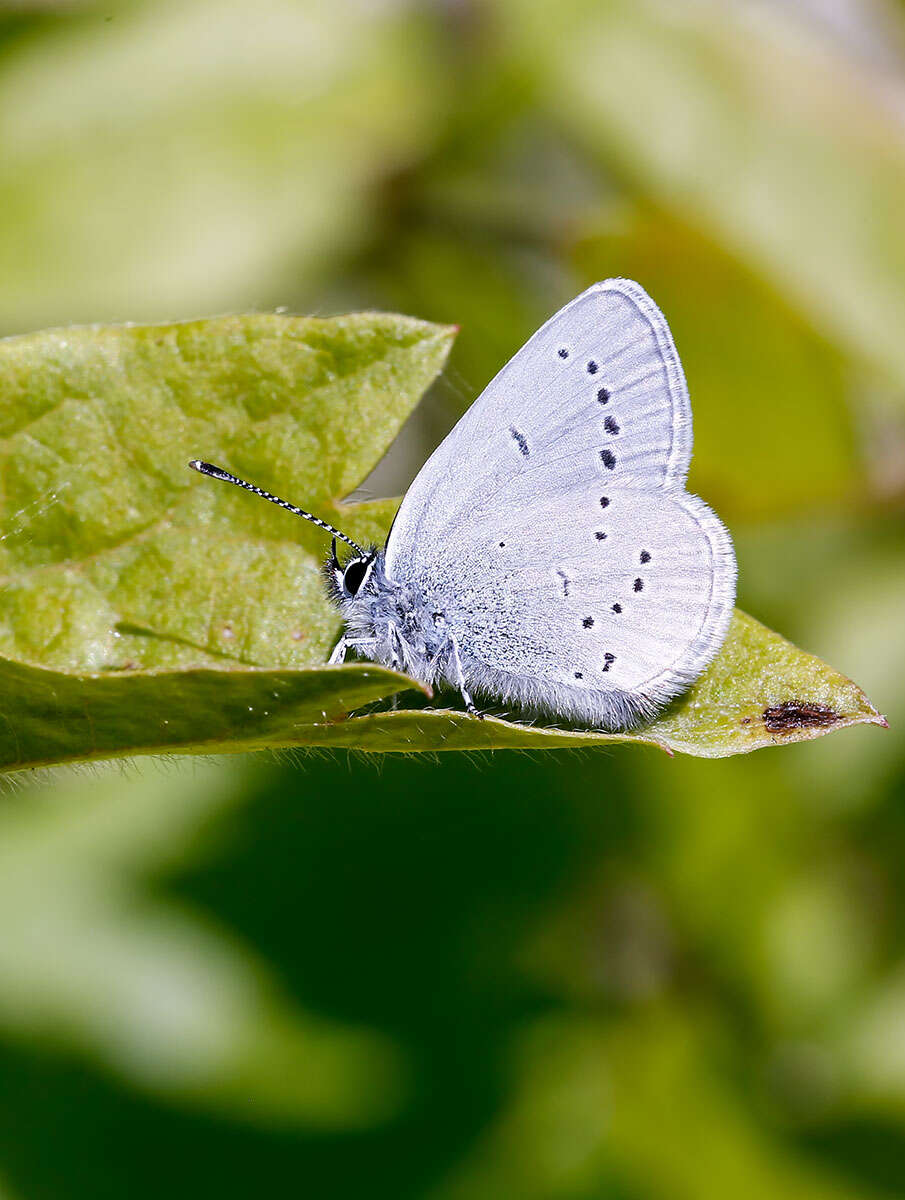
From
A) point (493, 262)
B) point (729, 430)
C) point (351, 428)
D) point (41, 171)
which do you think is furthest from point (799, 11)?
point (351, 428)

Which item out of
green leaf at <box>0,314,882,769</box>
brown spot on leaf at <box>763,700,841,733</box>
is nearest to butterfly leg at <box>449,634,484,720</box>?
green leaf at <box>0,314,882,769</box>

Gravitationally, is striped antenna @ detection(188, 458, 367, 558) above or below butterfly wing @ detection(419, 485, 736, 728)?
above

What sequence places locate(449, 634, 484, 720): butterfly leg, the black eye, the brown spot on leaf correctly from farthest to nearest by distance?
locate(449, 634, 484, 720): butterfly leg → the black eye → the brown spot on leaf

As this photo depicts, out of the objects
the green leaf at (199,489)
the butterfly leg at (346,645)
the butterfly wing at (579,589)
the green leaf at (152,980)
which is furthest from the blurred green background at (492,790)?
the green leaf at (199,489)

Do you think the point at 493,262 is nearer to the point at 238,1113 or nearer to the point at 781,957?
the point at 781,957

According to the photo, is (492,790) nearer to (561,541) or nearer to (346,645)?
(561,541)

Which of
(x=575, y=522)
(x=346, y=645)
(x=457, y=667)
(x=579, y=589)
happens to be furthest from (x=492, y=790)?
(x=346, y=645)

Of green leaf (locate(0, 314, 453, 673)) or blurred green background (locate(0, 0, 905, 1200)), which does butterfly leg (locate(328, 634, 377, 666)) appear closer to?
green leaf (locate(0, 314, 453, 673))
